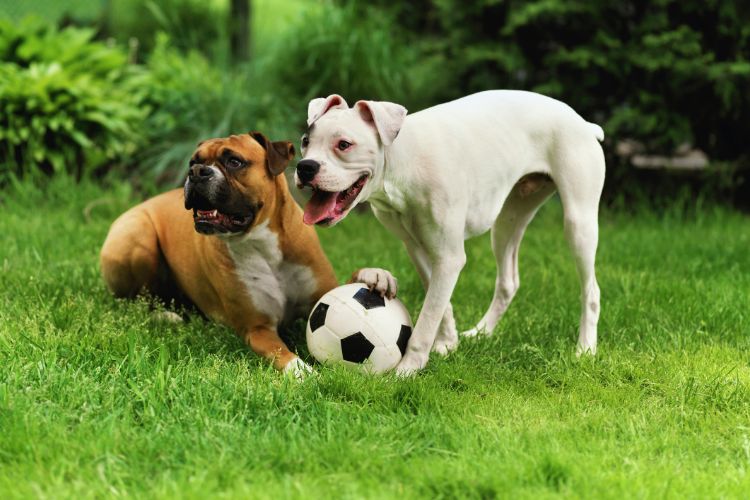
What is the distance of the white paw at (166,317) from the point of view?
15.7 ft

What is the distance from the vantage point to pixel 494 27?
828 centimetres

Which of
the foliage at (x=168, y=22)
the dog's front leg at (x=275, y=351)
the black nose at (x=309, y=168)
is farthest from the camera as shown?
the foliage at (x=168, y=22)

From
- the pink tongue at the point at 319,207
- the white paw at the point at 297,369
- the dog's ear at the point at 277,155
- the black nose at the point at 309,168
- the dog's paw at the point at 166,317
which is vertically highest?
the black nose at the point at 309,168

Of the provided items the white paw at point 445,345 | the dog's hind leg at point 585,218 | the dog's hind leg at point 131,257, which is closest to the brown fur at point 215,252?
the dog's hind leg at point 131,257

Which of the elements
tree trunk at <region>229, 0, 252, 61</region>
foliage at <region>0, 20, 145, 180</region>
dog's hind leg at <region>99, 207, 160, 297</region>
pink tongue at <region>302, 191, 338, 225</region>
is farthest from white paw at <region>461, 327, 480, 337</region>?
tree trunk at <region>229, 0, 252, 61</region>

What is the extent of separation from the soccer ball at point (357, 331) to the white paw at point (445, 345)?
0.93ft

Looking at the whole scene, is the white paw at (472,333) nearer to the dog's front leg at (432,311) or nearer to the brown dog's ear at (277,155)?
the dog's front leg at (432,311)

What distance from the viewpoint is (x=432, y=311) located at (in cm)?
399

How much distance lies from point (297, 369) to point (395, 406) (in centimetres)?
54

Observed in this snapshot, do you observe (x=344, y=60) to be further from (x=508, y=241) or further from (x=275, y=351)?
(x=275, y=351)

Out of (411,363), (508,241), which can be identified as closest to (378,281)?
(411,363)

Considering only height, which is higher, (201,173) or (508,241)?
(201,173)

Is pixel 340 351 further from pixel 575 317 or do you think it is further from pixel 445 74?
pixel 445 74

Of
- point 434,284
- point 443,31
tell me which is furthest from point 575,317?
point 443,31
